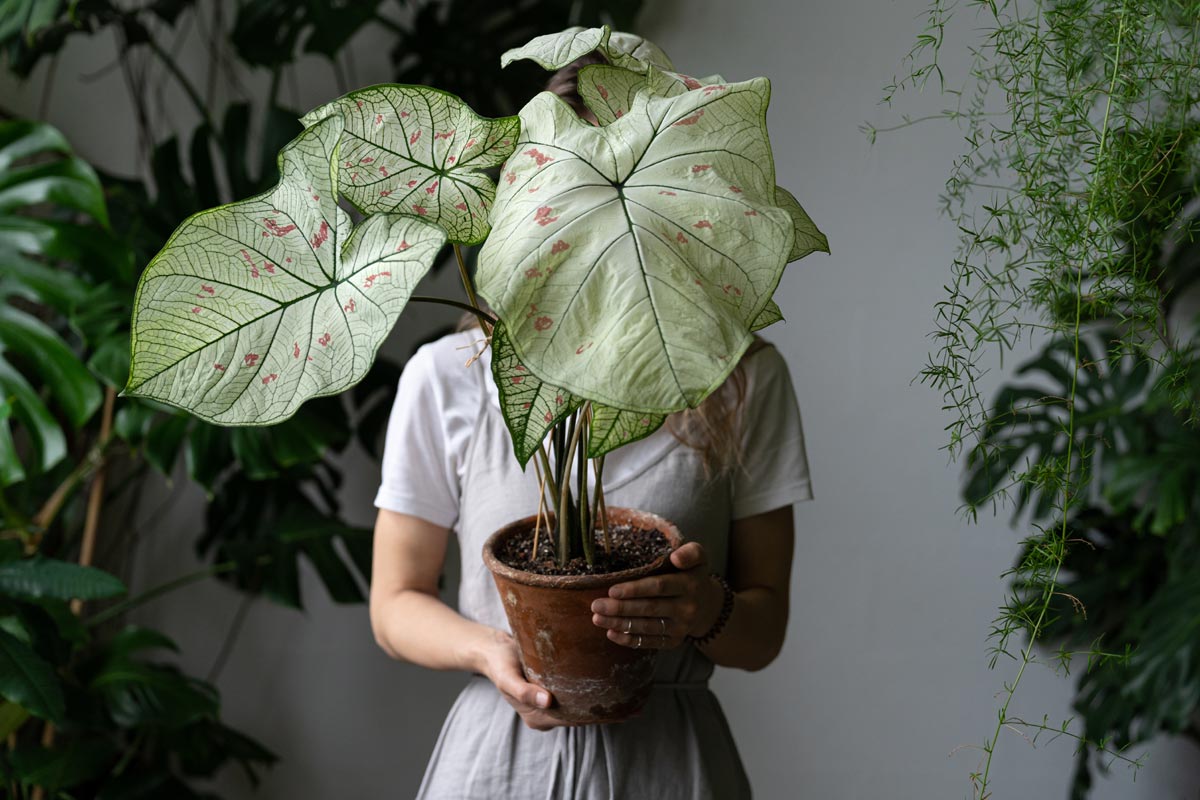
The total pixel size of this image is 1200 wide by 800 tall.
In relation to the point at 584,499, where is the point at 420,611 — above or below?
below

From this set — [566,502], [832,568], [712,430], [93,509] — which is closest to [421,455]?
[712,430]

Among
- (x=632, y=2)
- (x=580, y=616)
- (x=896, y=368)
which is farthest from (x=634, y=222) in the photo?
(x=632, y=2)

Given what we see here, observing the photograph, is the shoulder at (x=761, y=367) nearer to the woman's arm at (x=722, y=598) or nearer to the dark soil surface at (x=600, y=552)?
the woman's arm at (x=722, y=598)

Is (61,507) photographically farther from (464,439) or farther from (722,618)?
(722,618)

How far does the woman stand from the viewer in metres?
0.94

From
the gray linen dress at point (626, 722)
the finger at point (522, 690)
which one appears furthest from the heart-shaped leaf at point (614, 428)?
the gray linen dress at point (626, 722)

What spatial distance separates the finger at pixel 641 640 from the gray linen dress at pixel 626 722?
0.82 ft

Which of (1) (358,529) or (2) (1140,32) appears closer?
(2) (1140,32)

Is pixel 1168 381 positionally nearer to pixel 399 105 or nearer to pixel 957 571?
pixel 399 105

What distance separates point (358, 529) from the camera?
1712mm

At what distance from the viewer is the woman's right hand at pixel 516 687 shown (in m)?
0.76

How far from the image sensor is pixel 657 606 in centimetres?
69

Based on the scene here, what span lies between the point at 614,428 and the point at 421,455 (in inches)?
22.2

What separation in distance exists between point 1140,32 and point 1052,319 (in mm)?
189
